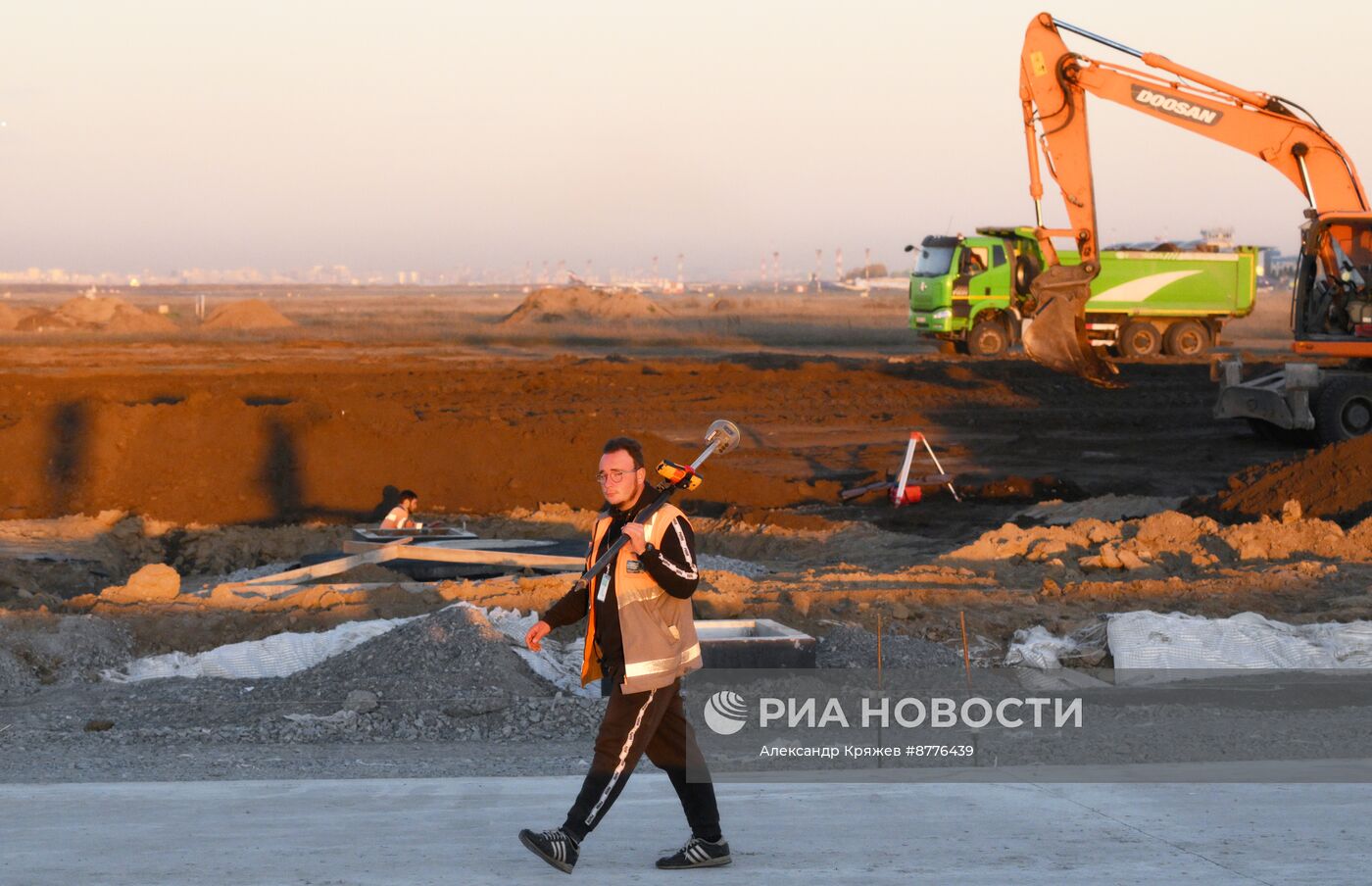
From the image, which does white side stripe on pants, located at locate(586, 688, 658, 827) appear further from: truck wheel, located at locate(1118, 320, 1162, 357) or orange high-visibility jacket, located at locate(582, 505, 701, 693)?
truck wheel, located at locate(1118, 320, 1162, 357)

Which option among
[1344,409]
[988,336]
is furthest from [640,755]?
[988,336]

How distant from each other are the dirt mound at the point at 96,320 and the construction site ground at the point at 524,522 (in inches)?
929

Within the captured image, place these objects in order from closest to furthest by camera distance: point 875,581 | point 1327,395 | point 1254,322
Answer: point 875,581 < point 1327,395 < point 1254,322

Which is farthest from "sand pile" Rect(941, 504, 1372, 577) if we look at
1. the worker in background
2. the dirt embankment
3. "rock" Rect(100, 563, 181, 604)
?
"rock" Rect(100, 563, 181, 604)

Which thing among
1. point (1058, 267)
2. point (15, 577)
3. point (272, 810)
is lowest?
point (15, 577)

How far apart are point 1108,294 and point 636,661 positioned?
101 feet

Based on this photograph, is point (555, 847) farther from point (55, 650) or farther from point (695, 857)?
point (55, 650)

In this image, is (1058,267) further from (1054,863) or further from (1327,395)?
(1054,863)

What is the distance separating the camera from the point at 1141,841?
17.9ft

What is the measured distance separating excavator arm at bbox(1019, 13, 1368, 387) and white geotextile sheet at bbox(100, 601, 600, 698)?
12.0m

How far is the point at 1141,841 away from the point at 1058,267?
15876 millimetres

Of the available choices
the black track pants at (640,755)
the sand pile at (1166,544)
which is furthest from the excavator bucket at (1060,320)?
the black track pants at (640,755)

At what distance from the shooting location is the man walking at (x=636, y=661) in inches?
196

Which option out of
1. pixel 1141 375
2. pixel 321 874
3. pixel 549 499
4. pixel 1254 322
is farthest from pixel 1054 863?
pixel 1254 322
